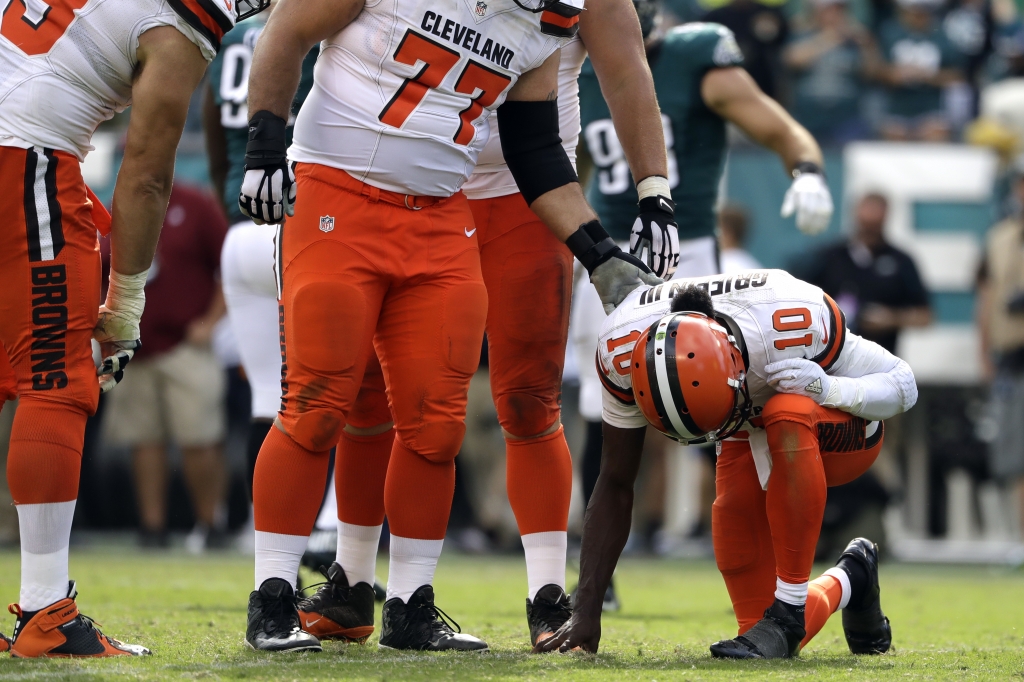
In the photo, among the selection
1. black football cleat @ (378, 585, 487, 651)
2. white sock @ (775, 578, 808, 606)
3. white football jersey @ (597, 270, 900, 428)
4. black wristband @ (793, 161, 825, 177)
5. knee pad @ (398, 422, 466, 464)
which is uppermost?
black wristband @ (793, 161, 825, 177)

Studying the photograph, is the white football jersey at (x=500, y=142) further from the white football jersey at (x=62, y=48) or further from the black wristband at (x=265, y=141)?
the white football jersey at (x=62, y=48)

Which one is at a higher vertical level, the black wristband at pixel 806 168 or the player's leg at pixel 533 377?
the black wristband at pixel 806 168

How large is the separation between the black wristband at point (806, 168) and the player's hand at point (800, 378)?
5.40ft

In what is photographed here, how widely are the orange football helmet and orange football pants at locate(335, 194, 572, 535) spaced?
1.73 feet

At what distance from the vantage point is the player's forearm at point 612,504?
3701mm

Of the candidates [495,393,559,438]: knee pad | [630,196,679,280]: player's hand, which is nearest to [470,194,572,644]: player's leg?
[495,393,559,438]: knee pad

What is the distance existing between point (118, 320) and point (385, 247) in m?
0.72

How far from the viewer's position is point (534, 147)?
393 cm

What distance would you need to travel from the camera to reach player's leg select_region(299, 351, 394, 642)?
4.02 meters

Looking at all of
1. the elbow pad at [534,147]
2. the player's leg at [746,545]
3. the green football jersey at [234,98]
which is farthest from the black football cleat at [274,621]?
the green football jersey at [234,98]

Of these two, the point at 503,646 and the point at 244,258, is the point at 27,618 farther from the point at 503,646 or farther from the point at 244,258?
the point at 244,258

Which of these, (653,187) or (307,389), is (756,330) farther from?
(307,389)

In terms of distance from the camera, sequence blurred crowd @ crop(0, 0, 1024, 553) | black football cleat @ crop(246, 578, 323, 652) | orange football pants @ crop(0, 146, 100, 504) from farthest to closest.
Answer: blurred crowd @ crop(0, 0, 1024, 553) → black football cleat @ crop(246, 578, 323, 652) → orange football pants @ crop(0, 146, 100, 504)

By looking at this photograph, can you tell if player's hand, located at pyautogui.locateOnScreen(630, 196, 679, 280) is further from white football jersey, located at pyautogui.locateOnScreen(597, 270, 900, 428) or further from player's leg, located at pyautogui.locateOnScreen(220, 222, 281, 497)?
player's leg, located at pyautogui.locateOnScreen(220, 222, 281, 497)
